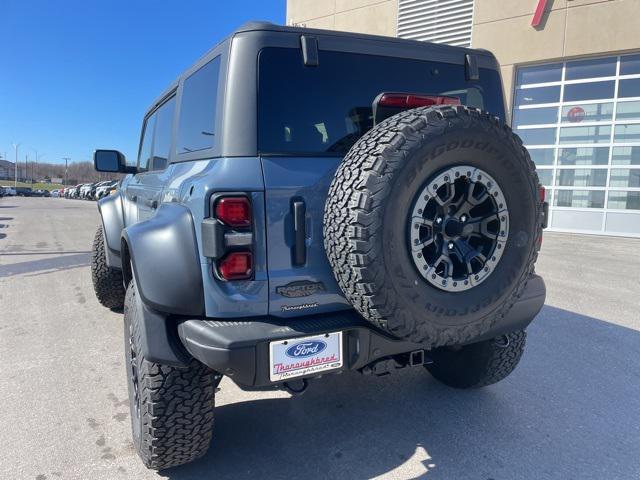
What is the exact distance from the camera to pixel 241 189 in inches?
70.4

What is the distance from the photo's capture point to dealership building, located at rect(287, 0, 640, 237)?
11.8 meters

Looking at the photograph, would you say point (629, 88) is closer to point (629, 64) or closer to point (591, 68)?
point (629, 64)

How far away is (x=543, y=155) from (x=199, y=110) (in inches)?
517

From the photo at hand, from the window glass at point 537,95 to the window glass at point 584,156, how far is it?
5.03 feet

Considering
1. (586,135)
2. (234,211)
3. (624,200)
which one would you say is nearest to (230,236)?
(234,211)

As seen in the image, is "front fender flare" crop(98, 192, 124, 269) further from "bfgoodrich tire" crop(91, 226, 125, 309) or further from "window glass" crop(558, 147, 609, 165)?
"window glass" crop(558, 147, 609, 165)

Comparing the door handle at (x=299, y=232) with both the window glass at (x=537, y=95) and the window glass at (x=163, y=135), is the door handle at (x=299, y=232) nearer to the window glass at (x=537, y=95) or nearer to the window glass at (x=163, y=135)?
the window glass at (x=163, y=135)

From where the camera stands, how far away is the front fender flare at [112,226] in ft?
12.3

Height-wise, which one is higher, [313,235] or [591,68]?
[591,68]

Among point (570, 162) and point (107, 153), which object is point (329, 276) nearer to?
point (107, 153)

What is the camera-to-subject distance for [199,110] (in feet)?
7.70

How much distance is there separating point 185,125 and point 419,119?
143 centimetres

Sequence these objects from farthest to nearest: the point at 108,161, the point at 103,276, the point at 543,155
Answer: the point at 543,155, the point at 103,276, the point at 108,161

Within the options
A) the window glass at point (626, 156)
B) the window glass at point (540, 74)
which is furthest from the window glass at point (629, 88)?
the window glass at point (540, 74)
